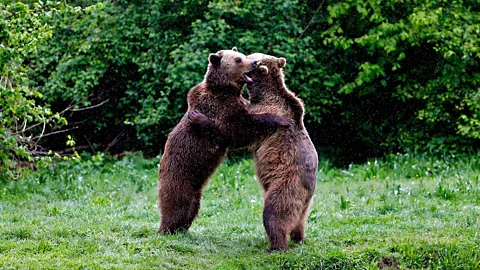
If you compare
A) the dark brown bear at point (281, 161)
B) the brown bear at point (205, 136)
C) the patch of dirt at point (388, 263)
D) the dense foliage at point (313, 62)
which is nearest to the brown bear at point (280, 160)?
the dark brown bear at point (281, 161)

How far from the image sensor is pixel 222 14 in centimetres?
1331

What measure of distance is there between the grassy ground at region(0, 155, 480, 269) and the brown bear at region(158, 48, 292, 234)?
37 cm

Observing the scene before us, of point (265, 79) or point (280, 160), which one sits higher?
point (265, 79)

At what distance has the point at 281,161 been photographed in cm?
645

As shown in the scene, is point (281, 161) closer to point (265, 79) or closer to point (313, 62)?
point (265, 79)

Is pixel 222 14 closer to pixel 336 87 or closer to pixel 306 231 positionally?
pixel 336 87

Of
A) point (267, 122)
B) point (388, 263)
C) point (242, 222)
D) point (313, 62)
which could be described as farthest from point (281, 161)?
point (313, 62)

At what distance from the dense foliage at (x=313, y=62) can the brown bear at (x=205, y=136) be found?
5.93m

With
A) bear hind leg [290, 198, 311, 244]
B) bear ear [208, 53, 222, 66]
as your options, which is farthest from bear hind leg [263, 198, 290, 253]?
bear ear [208, 53, 222, 66]

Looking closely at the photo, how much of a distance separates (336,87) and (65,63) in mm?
5682

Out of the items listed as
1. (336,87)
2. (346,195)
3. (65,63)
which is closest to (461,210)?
(346,195)

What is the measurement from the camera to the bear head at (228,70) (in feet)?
22.3

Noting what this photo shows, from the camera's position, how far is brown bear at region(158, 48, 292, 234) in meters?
6.55

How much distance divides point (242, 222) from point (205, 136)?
1.79 metres
